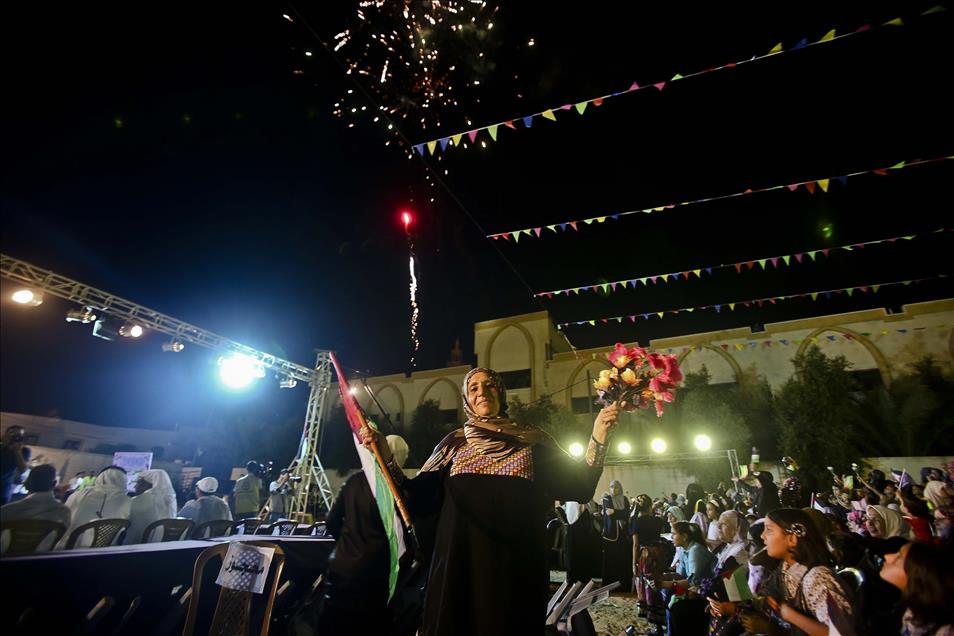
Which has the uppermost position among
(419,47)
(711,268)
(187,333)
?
(419,47)

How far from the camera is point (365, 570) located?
2826 mm

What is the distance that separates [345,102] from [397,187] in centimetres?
200

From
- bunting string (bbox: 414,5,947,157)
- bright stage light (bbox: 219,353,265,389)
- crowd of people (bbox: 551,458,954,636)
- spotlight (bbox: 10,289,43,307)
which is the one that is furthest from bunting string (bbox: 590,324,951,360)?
spotlight (bbox: 10,289,43,307)

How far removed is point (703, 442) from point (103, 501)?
57.8 ft

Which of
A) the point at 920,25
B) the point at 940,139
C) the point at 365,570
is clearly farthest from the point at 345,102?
the point at 940,139

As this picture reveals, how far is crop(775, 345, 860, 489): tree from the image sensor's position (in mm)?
15094

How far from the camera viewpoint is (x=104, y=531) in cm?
484

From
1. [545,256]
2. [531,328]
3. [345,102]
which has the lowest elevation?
[545,256]

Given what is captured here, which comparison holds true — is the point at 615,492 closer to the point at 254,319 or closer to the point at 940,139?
the point at 940,139

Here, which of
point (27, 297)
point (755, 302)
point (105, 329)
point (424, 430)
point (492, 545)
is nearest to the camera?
point (492, 545)

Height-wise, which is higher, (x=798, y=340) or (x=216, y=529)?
(x=798, y=340)

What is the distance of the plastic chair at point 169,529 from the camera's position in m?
5.30

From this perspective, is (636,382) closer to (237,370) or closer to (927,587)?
A: (927,587)

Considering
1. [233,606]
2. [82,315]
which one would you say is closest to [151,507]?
[233,606]
